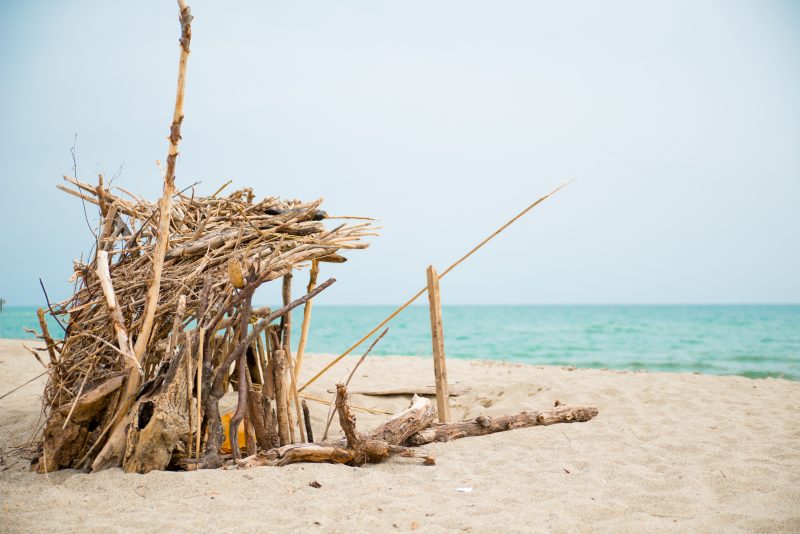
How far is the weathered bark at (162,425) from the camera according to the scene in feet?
12.1

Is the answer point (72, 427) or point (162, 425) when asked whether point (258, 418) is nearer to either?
point (162, 425)

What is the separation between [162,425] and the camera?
12.0 ft

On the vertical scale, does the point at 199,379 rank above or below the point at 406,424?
above

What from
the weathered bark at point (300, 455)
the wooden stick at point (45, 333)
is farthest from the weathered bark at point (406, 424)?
the wooden stick at point (45, 333)

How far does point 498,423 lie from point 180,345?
2.76 metres

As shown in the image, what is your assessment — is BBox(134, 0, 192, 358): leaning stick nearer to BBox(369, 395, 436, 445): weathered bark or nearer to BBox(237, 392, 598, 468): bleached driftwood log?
BBox(237, 392, 598, 468): bleached driftwood log

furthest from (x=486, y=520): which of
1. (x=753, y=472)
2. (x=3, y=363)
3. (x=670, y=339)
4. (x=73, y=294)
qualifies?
(x=670, y=339)

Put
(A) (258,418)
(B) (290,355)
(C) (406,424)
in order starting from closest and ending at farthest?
(A) (258,418)
(C) (406,424)
(B) (290,355)

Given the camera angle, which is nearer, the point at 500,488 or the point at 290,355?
the point at 500,488

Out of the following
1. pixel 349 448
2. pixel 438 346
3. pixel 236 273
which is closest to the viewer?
pixel 236 273

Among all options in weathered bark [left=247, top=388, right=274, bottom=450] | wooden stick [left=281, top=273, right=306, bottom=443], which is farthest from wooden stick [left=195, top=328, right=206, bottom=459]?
wooden stick [left=281, top=273, right=306, bottom=443]

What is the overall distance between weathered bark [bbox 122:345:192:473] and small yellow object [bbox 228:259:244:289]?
0.52 m

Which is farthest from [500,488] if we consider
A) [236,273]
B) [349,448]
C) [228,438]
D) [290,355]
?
[228,438]

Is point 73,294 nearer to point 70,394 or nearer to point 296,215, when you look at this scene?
point 70,394
